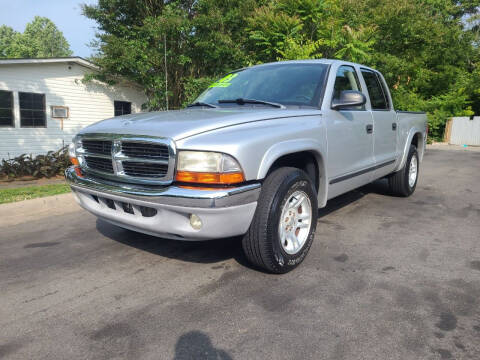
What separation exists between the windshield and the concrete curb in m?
2.98

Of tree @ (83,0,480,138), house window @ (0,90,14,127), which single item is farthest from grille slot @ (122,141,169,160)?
house window @ (0,90,14,127)

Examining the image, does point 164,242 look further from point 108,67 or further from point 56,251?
point 108,67

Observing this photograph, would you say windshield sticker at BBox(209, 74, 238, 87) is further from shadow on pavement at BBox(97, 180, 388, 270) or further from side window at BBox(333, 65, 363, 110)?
shadow on pavement at BBox(97, 180, 388, 270)

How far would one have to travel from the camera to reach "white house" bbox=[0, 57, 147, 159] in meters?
11.8

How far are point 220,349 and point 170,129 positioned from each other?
4.96 ft

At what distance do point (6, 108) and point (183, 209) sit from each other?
11.6 meters

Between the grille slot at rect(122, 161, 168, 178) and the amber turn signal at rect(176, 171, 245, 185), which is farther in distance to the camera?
the grille slot at rect(122, 161, 168, 178)

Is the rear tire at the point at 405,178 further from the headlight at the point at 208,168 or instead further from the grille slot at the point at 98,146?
the grille slot at the point at 98,146

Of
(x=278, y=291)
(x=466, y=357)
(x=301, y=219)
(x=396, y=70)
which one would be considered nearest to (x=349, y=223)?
(x=301, y=219)

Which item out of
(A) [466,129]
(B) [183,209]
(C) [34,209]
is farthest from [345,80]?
(A) [466,129]

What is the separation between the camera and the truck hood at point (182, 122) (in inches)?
108

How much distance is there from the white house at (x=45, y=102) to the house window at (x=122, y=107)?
42cm

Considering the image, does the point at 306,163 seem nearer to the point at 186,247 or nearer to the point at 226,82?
the point at 186,247

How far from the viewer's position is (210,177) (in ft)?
8.59
